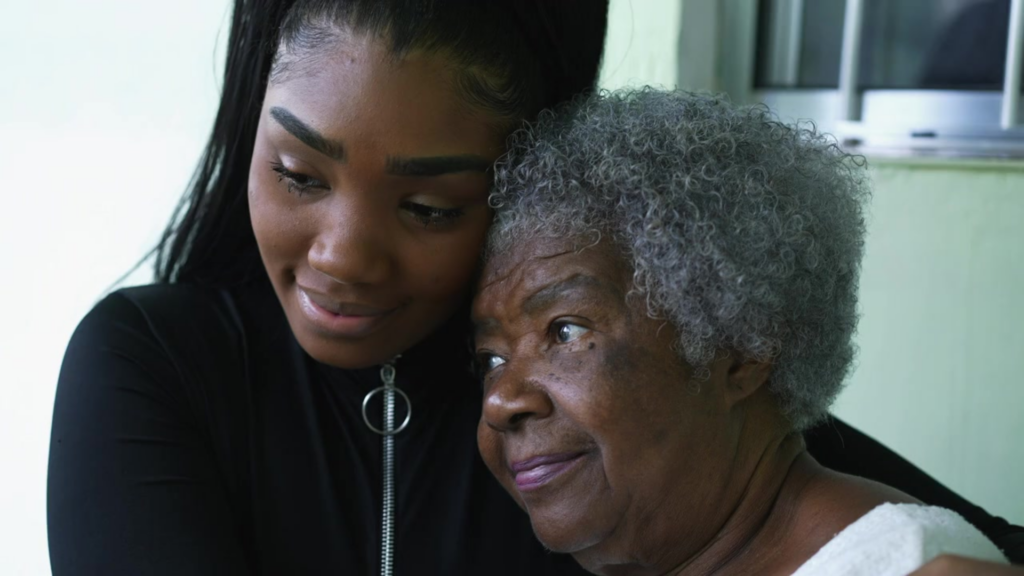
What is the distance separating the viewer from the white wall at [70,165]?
3.47 metres

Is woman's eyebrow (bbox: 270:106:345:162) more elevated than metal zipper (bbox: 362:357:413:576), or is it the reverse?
woman's eyebrow (bbox: 270:106:345:162)

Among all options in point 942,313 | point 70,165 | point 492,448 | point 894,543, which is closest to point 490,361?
point 492,448

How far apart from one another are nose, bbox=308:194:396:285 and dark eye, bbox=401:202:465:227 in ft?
0.19

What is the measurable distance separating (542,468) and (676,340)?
0.98 feet

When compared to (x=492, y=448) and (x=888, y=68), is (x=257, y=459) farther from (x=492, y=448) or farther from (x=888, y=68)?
(x=888, y=68)

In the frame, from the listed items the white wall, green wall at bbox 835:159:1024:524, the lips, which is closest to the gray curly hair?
the lips

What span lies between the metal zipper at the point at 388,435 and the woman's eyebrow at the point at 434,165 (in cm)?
47

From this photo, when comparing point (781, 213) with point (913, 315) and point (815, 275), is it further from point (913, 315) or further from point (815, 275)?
point (913, 315)

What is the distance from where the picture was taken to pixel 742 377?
5.68 ft

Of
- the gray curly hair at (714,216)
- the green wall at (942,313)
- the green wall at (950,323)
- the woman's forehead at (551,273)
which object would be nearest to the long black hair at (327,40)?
the gray curly hair at (714,216)

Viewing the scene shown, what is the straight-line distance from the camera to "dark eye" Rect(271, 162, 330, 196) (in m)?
1.78

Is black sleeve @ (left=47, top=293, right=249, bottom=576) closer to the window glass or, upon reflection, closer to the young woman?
the young woman

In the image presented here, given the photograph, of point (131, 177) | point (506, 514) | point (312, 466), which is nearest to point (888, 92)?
point (506, 514)

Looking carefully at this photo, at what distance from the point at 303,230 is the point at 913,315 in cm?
203
